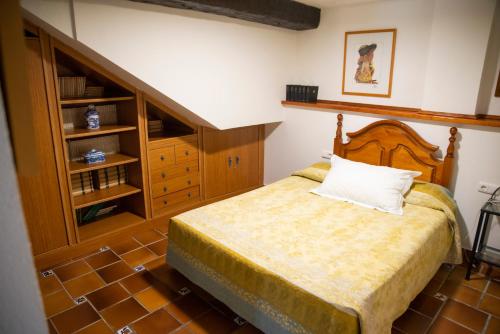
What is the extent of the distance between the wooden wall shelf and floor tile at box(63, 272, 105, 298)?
2.67 meters

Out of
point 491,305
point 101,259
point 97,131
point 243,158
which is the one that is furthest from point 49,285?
point 491,305

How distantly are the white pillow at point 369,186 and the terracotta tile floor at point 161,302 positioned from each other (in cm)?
71

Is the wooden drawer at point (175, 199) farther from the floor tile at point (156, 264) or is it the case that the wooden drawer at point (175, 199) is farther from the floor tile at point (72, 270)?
the floor tile at point (72, 270)

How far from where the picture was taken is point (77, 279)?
105 inches

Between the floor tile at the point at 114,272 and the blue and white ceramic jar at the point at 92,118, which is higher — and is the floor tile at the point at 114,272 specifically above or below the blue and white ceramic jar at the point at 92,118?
below

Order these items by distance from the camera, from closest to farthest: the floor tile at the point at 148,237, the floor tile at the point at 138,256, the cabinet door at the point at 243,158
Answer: the floor tile at the point at 138,256
the floor tile at the point at 148,237
the cabinet door at the point at 243,158

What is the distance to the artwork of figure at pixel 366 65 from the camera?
11.1ft

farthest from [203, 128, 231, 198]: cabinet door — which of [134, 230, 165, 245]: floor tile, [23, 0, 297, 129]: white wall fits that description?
[134, 230, 165, 245]: floor tile

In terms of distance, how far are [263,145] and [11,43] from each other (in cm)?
408

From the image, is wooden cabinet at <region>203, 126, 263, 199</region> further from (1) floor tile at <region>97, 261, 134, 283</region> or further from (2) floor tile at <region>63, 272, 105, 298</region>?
(2) floor tile at <region>63, 272, 105, 298</region>

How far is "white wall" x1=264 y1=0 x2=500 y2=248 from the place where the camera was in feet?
8.93

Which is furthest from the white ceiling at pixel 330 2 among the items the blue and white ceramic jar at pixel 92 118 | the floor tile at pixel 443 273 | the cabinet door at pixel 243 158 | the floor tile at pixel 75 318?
the floor tile at pixel 75 318

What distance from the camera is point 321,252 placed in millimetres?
2119

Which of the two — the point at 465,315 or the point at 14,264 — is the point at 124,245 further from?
the point at 14,264
